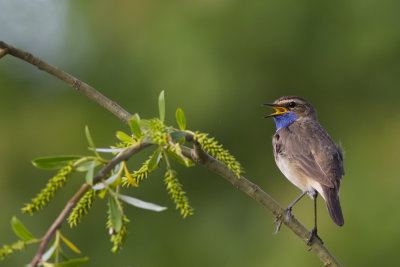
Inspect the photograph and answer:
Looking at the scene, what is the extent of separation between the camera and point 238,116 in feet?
38.5

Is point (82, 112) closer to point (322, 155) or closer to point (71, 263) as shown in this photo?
point (322, 155)

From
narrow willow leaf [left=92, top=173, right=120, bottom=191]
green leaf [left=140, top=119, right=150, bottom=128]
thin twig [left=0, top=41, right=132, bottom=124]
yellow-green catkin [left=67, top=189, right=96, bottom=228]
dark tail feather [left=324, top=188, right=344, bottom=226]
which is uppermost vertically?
thin twig [left=0, top=41, right=132, bottom=124]

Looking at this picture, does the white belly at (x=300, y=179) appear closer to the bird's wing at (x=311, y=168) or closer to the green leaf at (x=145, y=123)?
the bird's wing at (x=311, y=168)

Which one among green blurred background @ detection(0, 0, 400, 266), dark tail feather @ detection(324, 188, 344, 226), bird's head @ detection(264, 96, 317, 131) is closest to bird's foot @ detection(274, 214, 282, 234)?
dark tail feather @ detection(324, 188, 344, 226)

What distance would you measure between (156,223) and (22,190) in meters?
3.23

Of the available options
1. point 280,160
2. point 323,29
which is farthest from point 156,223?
point 280,160

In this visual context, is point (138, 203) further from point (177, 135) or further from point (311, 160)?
point (311, 160)

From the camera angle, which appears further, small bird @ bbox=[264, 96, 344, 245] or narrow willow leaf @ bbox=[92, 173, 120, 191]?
small bird @ bbox=[264, 96, 344, 245]

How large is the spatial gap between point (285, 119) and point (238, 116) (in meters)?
5.17

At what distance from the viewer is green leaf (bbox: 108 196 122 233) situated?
1806mm

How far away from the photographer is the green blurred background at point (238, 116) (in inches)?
426

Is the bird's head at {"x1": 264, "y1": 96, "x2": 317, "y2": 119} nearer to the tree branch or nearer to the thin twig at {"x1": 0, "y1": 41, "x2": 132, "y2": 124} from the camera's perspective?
the tree branch

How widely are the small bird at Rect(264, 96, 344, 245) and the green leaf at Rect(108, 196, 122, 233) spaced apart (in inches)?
135

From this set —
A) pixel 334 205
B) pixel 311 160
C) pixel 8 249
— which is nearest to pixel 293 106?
pixel 311 160
